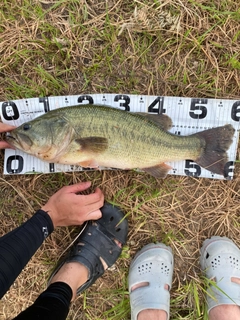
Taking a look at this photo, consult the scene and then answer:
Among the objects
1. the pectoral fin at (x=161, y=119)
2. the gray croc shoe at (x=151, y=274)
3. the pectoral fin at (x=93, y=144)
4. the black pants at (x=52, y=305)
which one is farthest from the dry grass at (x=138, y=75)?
the black pants at (x=52, y=305)

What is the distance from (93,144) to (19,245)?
108 centimetres

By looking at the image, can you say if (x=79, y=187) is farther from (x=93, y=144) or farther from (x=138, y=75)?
(x=138, y=75)

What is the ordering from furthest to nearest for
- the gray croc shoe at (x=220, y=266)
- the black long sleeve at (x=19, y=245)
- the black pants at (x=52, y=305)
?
the gray croc shoe at (x=220, y=266)
the black long sleeve at (x=19, y=245)
the black pants at (x=52, y=305)

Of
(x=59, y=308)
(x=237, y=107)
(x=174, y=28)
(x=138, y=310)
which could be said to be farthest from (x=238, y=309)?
(x=174, y=28)

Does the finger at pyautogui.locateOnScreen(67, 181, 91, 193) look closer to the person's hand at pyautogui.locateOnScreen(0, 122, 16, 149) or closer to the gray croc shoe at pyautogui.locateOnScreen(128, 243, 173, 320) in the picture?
the person's hand at pyautogui.locateOnScreen(0, 122, 16, 149)

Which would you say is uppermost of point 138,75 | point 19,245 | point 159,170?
point 138,75

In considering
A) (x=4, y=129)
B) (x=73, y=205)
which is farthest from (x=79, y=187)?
(x=4, y=129)

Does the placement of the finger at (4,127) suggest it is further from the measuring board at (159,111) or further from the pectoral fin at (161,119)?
the pectoral fin at (161,119)

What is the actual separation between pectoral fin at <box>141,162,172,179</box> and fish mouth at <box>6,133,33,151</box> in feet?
3.68

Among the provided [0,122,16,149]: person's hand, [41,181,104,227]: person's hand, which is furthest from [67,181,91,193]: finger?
[0,122,16,149]: person's hand

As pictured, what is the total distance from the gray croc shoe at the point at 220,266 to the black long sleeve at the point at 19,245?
160 cm

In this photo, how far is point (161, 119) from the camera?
310 centimetres

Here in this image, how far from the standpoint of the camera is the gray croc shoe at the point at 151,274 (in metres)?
3.16

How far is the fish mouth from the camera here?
291cm
